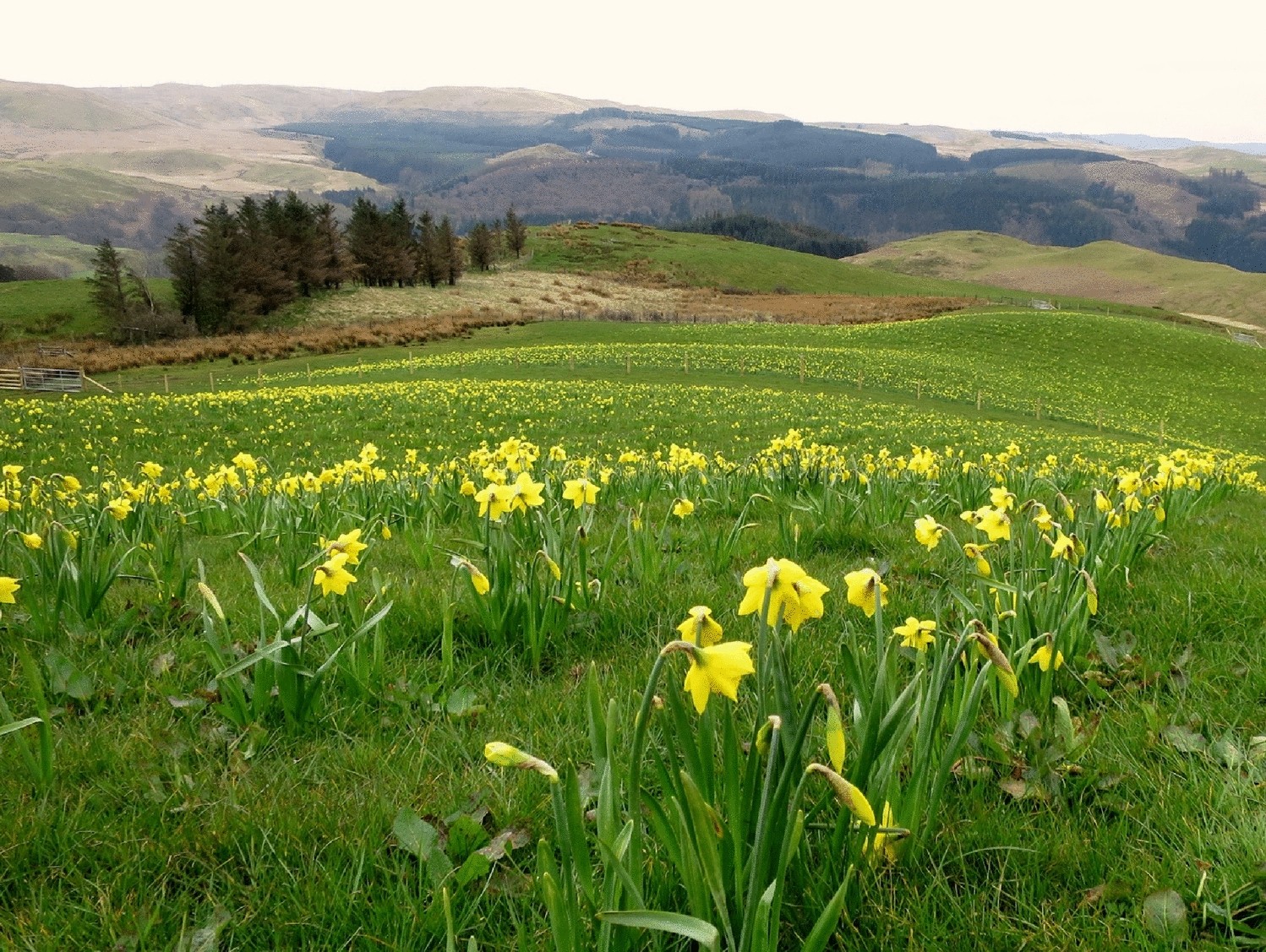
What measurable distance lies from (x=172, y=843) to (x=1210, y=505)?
8.58m

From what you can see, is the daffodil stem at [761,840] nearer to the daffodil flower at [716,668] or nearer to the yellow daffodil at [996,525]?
the daffodil flower at [716,668]

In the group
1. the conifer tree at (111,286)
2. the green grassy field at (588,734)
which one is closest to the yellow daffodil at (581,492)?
the green grassy field at (588,734)

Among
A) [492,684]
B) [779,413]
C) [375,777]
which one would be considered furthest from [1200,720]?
[779,413]

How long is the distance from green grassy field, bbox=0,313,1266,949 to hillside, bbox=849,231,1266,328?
437 feet

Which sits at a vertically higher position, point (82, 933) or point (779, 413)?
point (82, 933)

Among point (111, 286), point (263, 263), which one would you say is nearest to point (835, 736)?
point (263, 263)

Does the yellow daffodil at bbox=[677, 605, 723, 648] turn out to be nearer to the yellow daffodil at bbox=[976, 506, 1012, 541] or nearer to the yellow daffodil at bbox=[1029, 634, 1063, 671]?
the yellow daffodil at bbox=[1029, 634, 1063, 671]

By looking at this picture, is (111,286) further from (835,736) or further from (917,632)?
(835,736)

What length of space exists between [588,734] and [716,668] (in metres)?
1.06

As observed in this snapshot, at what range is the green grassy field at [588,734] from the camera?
159 cm

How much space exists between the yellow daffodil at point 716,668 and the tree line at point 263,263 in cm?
6425

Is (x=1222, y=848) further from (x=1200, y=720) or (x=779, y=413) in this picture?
(x=779, y=413)

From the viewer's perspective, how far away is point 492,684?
111 inches

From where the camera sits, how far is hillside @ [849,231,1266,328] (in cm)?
11519
